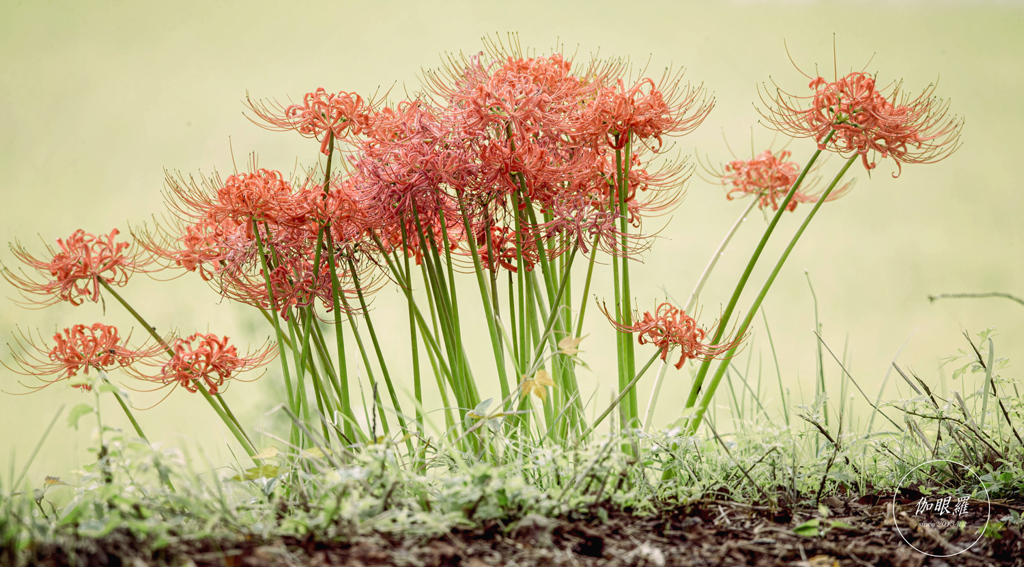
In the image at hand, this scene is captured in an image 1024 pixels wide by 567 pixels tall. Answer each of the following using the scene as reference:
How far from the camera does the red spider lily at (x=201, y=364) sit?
1301mm

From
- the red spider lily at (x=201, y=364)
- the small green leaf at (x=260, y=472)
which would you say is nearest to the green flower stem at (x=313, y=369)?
the red spider lily at (x=201, y=364)

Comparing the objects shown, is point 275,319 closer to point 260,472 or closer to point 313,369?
point 313,369

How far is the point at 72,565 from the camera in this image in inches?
29.3

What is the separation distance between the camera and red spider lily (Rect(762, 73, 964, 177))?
1.27m

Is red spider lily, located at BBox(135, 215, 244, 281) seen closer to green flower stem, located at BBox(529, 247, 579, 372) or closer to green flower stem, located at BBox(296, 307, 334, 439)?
green flower stem, located at BBox(296, 307, 334, 439)

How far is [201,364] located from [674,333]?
0.86 meters

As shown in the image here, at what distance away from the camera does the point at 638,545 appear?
0.91 meters

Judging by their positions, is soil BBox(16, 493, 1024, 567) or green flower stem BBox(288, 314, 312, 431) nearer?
soil BBox(16, 493, 1024, 567)

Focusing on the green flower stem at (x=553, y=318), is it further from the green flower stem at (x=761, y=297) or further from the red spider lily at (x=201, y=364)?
the red spider lily at (x=201, y=364)

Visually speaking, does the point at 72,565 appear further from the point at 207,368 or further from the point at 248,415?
the point at 248,415

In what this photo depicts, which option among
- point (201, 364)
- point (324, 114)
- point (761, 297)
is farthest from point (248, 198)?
point (761, 297)

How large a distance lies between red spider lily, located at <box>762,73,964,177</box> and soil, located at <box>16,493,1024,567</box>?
0.65 m

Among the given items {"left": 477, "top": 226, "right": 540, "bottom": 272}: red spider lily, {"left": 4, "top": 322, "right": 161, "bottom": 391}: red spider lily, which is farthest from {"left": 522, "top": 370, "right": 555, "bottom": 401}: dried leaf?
{"left": 4, "top": 322, "right": 161, "bottom": 391}: red spider lily

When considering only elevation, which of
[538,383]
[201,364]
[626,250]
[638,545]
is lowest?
[638,545]
